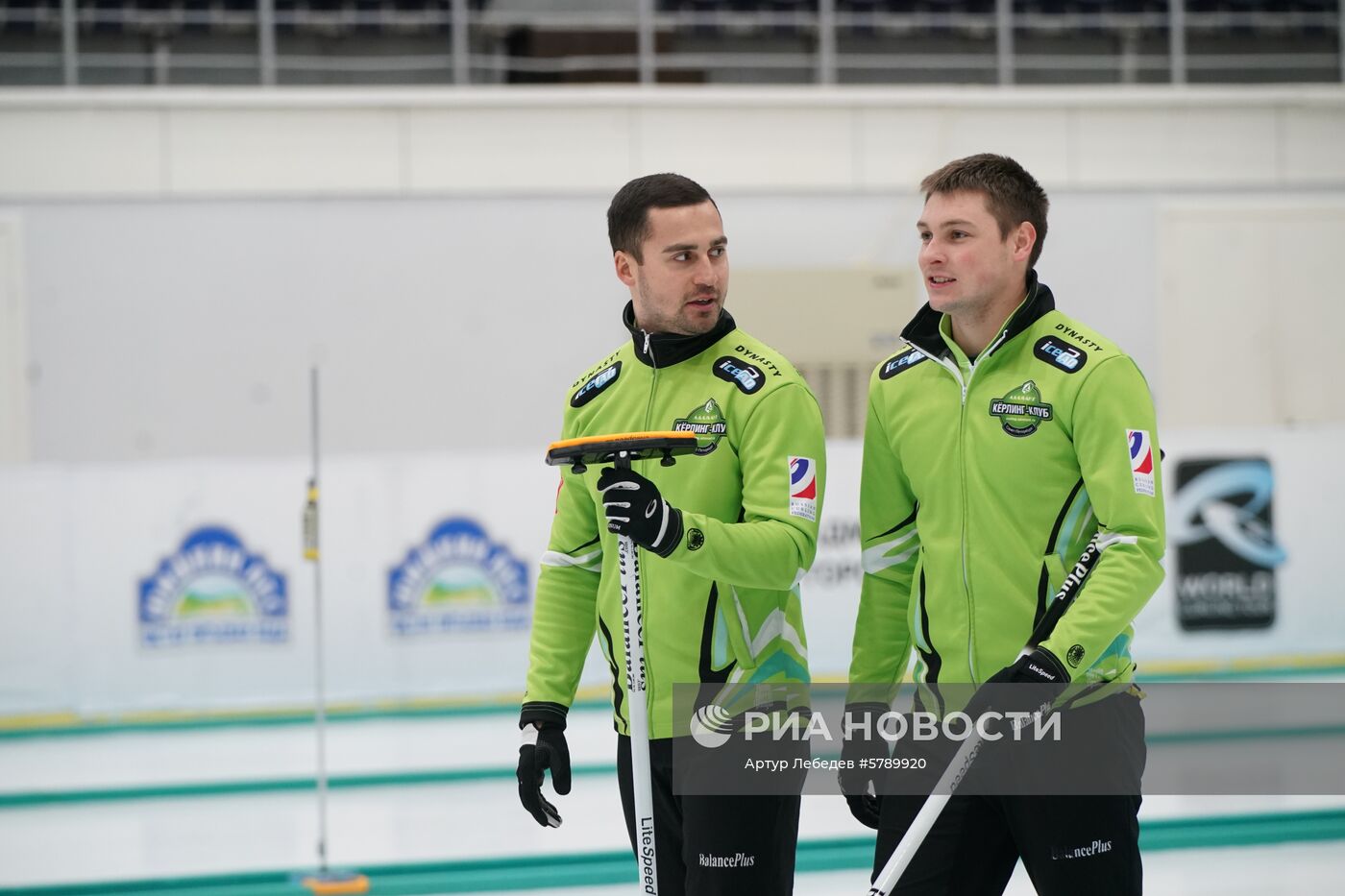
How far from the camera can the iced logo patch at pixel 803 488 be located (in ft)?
8.09

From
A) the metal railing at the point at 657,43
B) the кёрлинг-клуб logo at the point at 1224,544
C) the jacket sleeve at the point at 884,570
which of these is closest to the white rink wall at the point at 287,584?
the кёрлинг-клуб logo at the point at 1224,544

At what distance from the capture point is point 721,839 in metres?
2.44

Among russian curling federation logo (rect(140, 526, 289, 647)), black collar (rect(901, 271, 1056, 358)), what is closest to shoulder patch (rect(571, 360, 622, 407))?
black collar (rect(901, 271, 1056, 358))

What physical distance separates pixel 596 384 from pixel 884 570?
0.62 m

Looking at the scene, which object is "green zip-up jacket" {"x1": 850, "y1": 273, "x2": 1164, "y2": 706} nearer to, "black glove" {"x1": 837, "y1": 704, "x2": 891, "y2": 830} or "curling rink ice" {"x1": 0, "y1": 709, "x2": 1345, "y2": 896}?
"black glove" {"x1": 837, "y1": 704, "x2": 891, "y2": 830}

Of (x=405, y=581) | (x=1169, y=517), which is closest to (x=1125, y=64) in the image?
(x=1169, y=517)

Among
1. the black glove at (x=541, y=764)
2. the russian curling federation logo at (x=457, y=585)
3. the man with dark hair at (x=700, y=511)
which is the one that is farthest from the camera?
the russian curling federation logo at (x=457, y=585)

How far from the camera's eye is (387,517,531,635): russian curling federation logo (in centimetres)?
859

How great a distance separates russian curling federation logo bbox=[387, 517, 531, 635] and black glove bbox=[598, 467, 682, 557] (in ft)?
21.1

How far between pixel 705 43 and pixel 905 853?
1144 cm

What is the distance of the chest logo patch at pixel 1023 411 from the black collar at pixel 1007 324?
10cm

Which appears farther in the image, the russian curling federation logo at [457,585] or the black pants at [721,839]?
the russian curling federation logo at [457,585]

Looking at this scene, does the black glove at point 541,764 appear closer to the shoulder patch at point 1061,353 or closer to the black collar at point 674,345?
the black collar at point 674,345

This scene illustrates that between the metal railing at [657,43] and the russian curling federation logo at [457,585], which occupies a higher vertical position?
the metal railing at [657,43]
